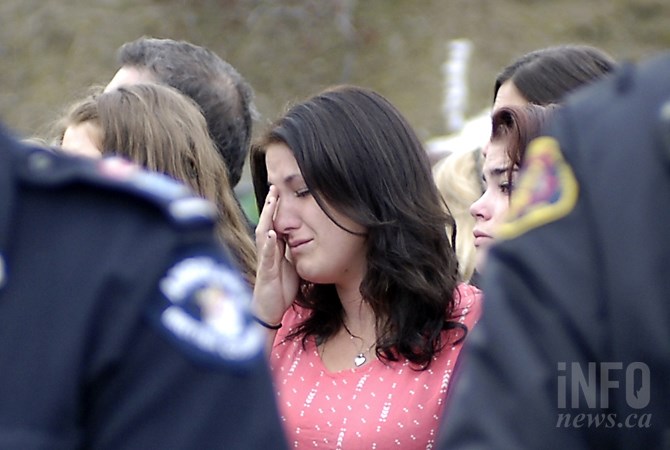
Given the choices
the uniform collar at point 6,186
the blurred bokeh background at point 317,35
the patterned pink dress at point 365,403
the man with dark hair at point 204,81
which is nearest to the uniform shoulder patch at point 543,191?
the uniform collar at point 6,186

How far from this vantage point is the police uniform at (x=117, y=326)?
49.6 inches

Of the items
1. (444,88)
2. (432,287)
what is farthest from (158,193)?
(444,88)

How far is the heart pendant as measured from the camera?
2.80 metres

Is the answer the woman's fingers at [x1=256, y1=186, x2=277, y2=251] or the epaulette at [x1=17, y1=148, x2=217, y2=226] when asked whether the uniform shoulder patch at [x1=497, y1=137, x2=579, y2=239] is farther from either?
the woman's fingers at [x1=256, y1=186, x2=277, y2=251]

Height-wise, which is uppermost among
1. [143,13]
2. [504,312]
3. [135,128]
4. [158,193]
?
[158,193]

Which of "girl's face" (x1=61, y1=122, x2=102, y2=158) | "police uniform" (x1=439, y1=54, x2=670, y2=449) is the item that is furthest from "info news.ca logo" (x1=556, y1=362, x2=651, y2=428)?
"girl's face" (x1=61, y1=122, x2=102, y2=158)

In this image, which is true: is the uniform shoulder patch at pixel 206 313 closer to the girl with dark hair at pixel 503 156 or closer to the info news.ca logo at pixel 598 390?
the info news.ca logo at pixel 598 390

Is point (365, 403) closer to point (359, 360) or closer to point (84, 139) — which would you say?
point (359, 360)

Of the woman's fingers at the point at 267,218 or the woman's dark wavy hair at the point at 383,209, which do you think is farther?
the woman's fingers at the point at 267,218

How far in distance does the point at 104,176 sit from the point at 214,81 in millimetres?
2580

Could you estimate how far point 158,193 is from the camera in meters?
1.34

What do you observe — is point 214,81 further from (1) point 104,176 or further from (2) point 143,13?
(2) point 143,13

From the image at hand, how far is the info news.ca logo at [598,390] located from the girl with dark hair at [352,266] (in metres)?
1.42

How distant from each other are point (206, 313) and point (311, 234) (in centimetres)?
162
